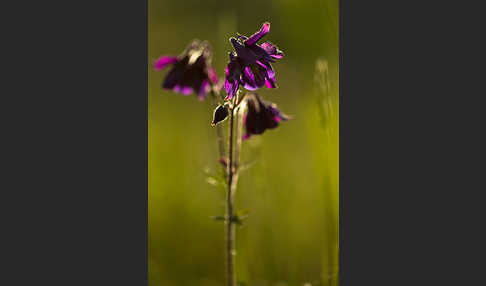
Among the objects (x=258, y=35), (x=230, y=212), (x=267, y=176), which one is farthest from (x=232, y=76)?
(x=267, y=176)

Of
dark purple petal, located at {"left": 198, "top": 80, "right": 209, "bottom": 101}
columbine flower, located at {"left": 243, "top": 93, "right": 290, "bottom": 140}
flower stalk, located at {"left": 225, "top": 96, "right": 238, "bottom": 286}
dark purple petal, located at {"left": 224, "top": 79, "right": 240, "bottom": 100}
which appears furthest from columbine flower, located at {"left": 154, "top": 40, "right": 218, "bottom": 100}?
dark purple petal, located at {"left": 224, "top": 79, "right": 240, "bottom": 100}

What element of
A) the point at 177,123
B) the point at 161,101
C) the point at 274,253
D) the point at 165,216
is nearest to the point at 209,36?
the point at 161,101

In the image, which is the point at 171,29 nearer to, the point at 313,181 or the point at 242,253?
the point at 313,181

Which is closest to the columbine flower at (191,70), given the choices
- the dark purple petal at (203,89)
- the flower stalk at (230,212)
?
the dark purple petal at (203,89)

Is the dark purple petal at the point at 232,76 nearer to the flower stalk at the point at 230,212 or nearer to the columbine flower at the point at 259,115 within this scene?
the flower stalk at the point at 230,212

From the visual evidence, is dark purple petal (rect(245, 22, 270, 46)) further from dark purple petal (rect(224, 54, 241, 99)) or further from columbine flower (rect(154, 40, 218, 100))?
columbine flower (rect(154, 40, 218, 100))

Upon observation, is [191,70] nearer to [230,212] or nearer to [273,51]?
[273,51]
